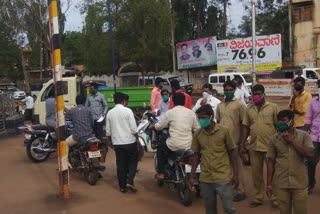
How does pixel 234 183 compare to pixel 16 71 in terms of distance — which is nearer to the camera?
pixel 234 183

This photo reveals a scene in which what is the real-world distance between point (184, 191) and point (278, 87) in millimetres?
20911

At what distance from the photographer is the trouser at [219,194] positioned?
4074 mm

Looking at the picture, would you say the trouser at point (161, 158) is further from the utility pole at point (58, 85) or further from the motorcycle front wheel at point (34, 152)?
the motorcycle front wheel at point (34, 152)

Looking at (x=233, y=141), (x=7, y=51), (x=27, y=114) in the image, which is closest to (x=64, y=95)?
(x=27, y=114)

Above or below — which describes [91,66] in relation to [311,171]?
above

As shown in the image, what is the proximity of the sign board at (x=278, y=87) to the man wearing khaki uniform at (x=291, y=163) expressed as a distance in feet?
71.7

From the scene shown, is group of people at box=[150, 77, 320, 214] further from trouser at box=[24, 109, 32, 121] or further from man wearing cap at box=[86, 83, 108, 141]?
trouser at box=[24, 109, 32, 121]

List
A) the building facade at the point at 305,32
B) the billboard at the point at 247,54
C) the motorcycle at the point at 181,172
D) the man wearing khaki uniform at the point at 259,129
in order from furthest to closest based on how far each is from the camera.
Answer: the billboard at the point at 247,54
the building facade at the point at 305,32
the motorcycle at the point at 181,172
the man wearing khaki uniform at the point at 259,129

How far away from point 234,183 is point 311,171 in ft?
7.11

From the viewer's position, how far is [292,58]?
31281mm

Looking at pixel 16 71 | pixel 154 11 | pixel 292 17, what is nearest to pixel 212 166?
pixel 154 11

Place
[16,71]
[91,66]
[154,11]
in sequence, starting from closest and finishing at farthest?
[154,11], [91,66], [16,71]

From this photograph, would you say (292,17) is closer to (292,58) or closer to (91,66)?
(292,58)

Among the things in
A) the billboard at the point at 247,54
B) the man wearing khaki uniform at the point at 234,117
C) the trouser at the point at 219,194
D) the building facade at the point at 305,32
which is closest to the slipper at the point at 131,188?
the man wearing khaki uniform at the point at 234,117
